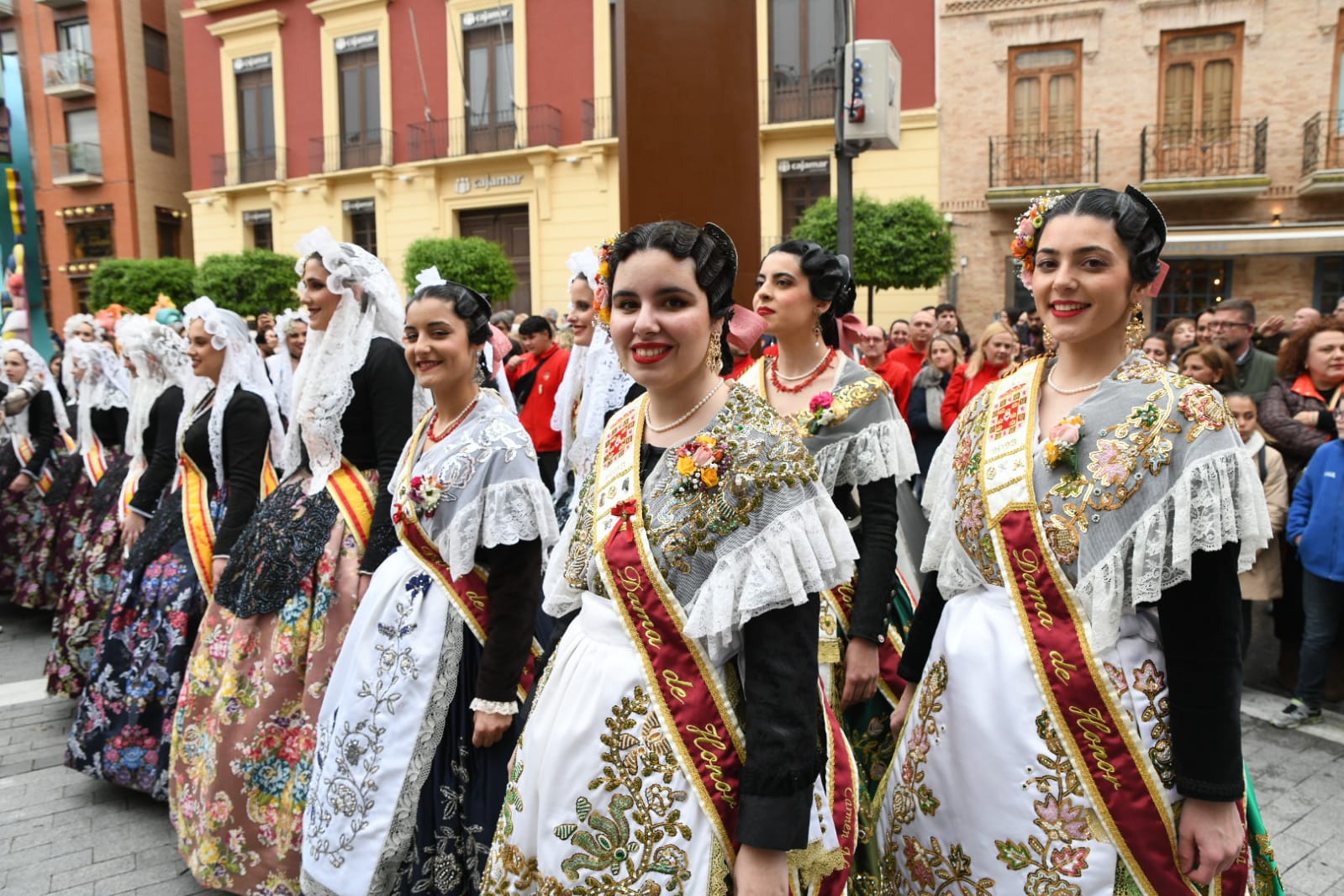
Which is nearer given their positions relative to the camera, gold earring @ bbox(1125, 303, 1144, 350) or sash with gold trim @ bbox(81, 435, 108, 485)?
gold earring @ bbox(1125, 303, 1144, 350)

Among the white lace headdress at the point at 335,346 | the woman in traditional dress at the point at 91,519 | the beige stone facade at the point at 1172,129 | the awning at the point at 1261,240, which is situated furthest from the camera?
the beige stone facade at the point at 1172,129

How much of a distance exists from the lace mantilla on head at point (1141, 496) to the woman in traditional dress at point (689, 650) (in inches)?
21.2

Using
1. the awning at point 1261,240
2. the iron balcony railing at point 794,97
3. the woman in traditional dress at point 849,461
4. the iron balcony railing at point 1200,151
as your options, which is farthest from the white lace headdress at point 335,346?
the iron balcony railing at point 794,97

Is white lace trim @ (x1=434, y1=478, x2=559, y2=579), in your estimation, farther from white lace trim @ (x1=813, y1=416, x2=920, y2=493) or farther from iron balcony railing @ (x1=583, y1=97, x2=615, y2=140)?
iron balcony railing @ (x1=583, y1=97, x2=615, y2=140)

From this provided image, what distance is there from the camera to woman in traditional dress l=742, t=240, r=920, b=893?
271cm

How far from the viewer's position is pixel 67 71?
87.9 feet

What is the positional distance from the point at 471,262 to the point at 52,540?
41.6 ft

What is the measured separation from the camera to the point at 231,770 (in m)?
3.14

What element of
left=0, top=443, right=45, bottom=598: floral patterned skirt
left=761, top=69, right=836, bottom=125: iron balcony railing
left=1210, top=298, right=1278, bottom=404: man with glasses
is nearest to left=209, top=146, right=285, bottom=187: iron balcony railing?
left=761, top=69, right=836, bottom=125: iron balcony railing

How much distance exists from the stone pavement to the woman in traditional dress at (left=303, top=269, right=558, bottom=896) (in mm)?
1170

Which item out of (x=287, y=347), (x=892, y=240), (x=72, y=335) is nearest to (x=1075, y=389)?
(x=287, y=347)

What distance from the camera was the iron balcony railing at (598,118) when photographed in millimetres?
20234

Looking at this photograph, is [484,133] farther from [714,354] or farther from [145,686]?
[714,354]

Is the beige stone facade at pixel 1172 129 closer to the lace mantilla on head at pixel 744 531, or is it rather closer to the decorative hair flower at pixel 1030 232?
the decorative hair flower at pixel 1030 232
